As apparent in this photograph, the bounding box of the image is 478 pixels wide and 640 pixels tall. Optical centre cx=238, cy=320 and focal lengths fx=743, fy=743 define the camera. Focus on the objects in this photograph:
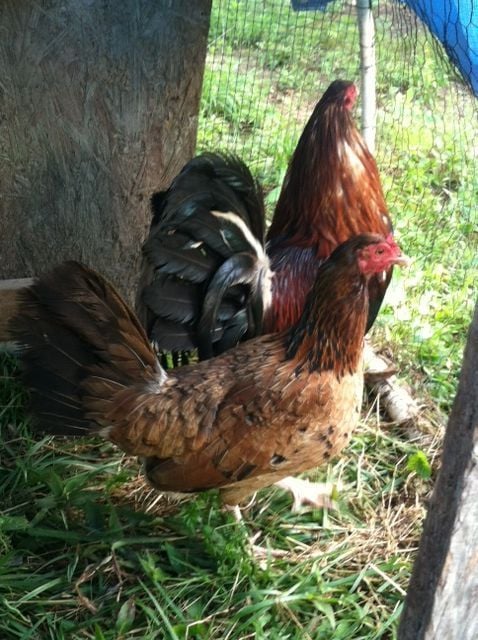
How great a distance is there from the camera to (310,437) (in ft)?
8.10

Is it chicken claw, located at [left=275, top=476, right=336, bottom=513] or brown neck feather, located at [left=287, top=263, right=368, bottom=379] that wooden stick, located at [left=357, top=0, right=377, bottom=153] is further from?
chicken claw, located at [left=275, top=476, right=336, bottom=513]

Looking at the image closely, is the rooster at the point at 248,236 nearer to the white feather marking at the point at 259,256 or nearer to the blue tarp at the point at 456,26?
the white feather marking at the point at 259,256

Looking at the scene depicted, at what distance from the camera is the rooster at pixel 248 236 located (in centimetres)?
269

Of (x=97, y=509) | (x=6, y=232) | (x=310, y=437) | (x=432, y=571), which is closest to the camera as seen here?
(x=432, y=571)

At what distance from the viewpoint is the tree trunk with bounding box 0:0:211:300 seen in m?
2.90

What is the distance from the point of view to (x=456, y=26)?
2561 mm

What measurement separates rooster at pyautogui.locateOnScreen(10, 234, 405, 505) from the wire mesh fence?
48.5 inches

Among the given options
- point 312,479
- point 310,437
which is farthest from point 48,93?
point 312,479

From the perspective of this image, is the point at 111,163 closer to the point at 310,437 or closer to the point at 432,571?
the point at 310,437

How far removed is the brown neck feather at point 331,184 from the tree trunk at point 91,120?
0.57 metres

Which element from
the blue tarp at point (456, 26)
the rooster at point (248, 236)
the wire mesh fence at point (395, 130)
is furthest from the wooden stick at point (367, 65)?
the blue tarp at point (456, 26)

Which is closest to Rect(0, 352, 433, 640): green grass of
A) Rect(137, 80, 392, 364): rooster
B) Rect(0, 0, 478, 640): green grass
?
Rect(0, 0, 478, 640): green grass

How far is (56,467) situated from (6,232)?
1.04 meters

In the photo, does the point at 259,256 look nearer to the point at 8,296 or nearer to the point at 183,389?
the point at 183,389
